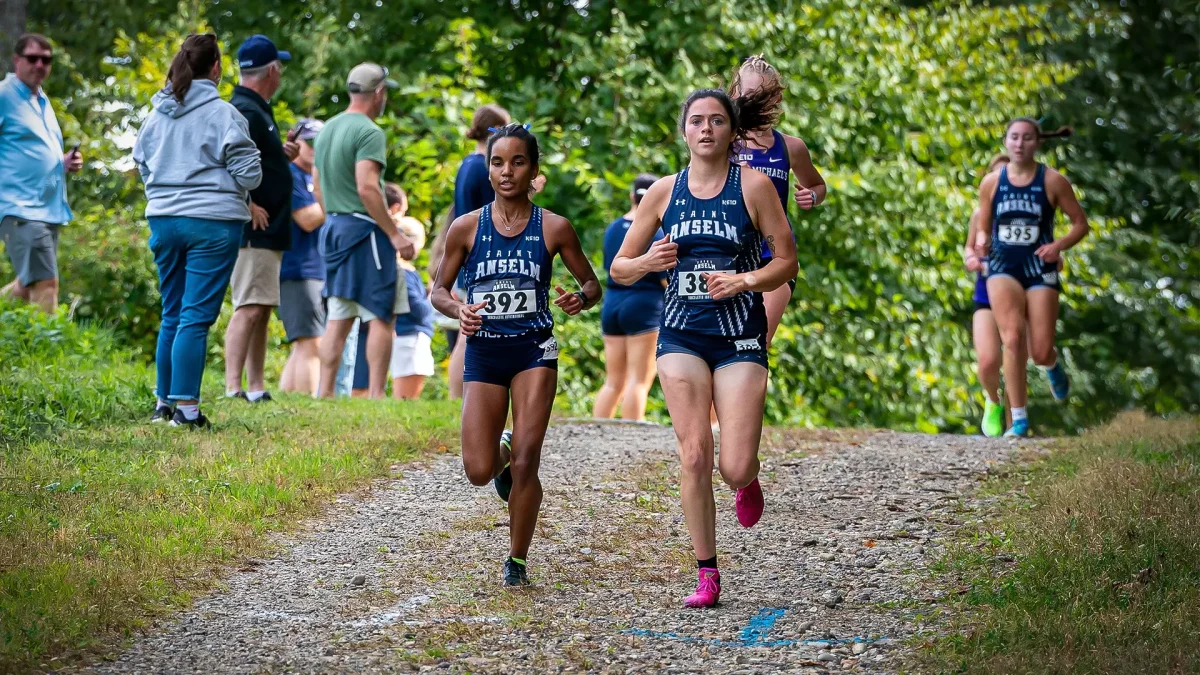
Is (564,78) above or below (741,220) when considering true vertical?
above

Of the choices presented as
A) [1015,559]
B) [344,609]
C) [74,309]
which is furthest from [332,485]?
[74,309]

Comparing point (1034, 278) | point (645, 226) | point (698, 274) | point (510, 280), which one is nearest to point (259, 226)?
point (510, 280)

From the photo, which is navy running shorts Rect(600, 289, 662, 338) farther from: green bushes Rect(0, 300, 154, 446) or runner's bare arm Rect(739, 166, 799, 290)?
runner's bare arm Rect(739, 166, 799, 290)

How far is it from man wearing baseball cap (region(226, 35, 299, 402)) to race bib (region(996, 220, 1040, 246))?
17.6 feet

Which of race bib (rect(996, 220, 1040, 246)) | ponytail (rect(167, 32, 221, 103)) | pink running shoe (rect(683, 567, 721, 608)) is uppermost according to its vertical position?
ponytail (rect(167, 32, 221, 103))

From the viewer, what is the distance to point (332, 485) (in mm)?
7766

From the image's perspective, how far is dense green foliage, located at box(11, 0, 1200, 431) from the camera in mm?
16672

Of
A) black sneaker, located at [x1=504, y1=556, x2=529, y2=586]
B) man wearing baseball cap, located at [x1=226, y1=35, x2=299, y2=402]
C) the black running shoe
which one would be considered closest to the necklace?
the black running shoe

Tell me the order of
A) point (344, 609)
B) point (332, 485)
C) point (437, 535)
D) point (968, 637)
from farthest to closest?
point (332, 485), point (437, 535), point (344, 609), point (968, 637)

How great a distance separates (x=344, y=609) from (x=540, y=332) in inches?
54.8

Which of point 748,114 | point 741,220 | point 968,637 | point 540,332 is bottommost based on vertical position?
point 968,637

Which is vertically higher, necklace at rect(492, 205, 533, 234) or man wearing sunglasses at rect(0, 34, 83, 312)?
man wearing sunglasses at rect(0, 34, 83, 312)

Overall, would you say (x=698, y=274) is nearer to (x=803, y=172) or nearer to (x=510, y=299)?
(x=510, y=299)

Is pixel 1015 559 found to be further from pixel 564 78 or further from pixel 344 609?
pixel 564 78
